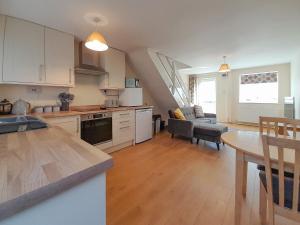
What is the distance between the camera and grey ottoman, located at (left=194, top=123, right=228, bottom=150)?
11.2 ft

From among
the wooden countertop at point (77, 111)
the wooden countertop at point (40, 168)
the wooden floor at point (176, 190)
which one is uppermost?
the wooden countertop at point (77, 111)

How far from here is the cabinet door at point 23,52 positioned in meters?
2.20

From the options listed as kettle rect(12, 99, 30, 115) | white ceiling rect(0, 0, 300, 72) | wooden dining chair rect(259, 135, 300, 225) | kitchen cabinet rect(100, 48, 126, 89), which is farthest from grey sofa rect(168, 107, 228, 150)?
kettle rect(12, 99, 30, 115)

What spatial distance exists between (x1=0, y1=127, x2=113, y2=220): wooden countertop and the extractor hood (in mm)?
2405

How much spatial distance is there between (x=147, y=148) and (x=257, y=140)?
7.89ft

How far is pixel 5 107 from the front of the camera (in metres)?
2.27

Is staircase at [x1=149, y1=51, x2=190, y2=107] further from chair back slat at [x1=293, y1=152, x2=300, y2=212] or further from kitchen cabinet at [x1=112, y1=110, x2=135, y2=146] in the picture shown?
chair back slat at [x1=293, y1=152, x2=300, y2=212]

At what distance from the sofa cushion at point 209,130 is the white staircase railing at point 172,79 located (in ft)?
4.75

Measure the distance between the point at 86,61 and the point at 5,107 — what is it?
166cm

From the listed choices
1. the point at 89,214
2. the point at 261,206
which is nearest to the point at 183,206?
the point at 261,206

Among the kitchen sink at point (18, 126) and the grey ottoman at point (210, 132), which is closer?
the kitchen sink at point (18, 126)

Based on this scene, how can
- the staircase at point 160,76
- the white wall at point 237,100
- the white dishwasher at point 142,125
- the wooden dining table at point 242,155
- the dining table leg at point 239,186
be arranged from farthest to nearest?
1. the white wall at point 237,100
2. the staircase at point 160,76
3. the white dishwasher at point 142,125
4. the dining table leg at point 239,186
5. the wooden dining table at point 242,155

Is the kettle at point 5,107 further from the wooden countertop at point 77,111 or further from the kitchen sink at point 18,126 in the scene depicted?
the kitchen sink at point 18,126

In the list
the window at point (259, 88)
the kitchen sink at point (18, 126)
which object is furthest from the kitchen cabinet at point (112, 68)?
the window at point (259, 88)
